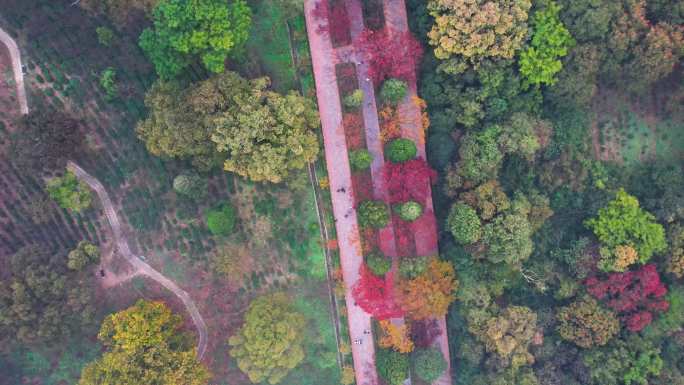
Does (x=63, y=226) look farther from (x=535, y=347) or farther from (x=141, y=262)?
(x=535, y=347)

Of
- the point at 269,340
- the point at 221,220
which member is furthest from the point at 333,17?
the point at 269,340

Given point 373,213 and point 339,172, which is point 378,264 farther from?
point 339,172

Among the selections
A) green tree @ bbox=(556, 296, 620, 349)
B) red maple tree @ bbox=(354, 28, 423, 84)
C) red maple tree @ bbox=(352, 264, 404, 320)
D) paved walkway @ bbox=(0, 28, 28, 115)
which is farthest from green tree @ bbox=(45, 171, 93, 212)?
green tree @ bbox=(556, 296, 620, 349)

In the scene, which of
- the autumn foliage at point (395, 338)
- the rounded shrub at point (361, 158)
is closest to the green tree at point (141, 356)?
the autumn foliage at point (395, 338)

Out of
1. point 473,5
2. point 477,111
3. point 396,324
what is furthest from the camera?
point 396,324

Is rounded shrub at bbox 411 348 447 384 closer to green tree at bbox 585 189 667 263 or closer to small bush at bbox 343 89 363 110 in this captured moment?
green tree at bbox 585 189 667 263

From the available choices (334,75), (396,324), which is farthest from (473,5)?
(396,324)
